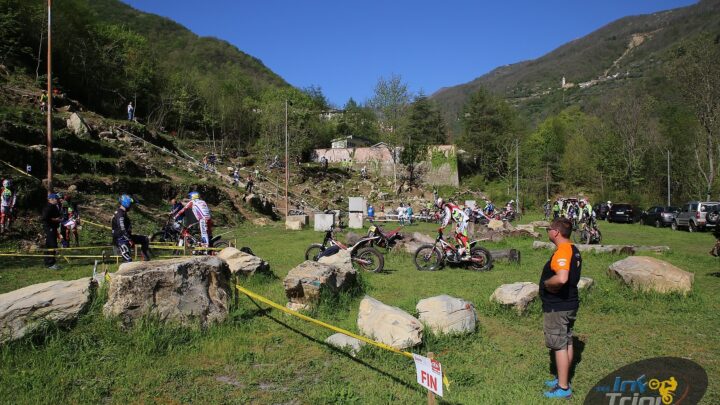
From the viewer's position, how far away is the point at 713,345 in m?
6.14

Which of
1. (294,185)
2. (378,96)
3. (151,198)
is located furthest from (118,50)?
(378,96)

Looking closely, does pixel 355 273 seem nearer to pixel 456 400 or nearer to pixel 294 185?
pixel 456 400

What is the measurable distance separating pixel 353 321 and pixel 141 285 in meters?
3.06

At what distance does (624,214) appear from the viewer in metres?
35.1

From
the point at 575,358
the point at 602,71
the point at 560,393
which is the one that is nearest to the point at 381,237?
the point at 575,358

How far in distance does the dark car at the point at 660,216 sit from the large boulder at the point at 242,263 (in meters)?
27.4

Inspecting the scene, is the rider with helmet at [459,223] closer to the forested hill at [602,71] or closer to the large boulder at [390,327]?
the large boulder at [390,327]

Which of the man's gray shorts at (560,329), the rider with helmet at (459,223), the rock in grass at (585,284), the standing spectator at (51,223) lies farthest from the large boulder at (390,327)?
the standing spectator at (51,223)

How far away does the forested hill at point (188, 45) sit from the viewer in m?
108

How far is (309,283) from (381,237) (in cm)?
567

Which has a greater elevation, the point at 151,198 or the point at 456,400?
the point at 151,198

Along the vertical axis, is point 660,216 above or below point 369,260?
below

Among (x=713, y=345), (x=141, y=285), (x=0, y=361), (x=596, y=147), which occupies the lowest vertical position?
(x=713, y=345)

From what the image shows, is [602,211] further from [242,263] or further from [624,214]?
[242,263]
